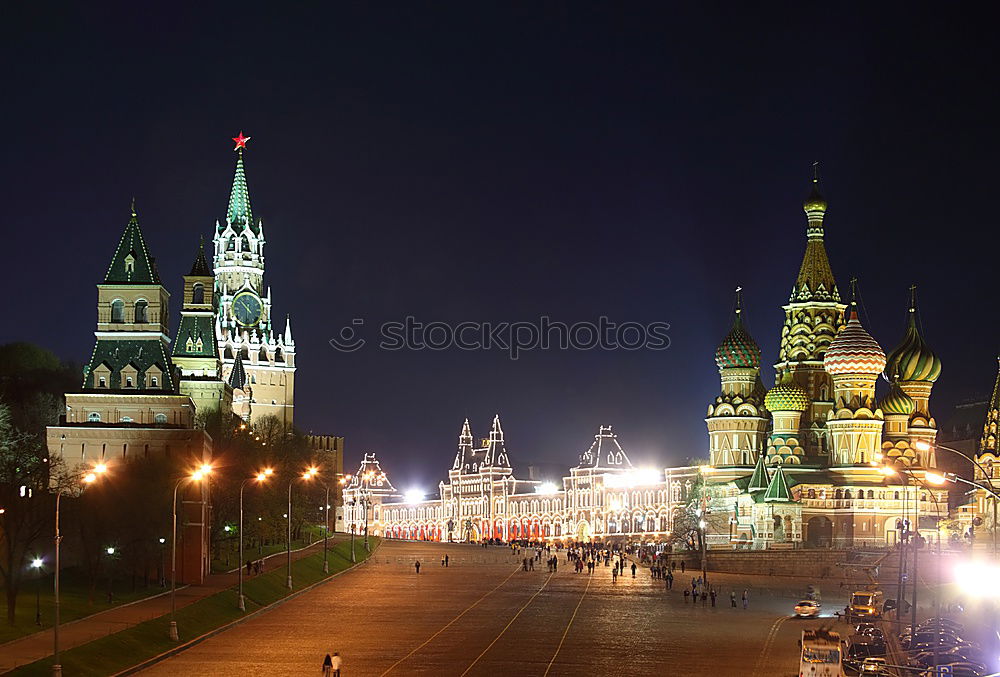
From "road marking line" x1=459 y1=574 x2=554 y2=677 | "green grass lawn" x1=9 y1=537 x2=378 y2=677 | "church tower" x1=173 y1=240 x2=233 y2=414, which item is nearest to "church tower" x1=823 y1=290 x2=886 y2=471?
"road marking line" x1=459 y1=574 x2=554 y2=677

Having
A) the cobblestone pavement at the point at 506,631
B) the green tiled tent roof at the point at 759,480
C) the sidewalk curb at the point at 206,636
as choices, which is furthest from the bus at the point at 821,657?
the green tiled tent roof at the point at 759,480

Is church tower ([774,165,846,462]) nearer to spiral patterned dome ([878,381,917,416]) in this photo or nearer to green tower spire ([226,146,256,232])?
spiral patterned dome ([878,381,917,416])

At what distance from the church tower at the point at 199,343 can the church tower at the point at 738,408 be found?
44.7m

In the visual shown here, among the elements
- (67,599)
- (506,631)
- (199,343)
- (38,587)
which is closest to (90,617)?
(38,587)

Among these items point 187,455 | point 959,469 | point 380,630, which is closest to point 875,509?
point 959,469

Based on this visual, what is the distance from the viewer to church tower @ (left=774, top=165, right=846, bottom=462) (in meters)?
126

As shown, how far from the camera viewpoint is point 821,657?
1624 inches

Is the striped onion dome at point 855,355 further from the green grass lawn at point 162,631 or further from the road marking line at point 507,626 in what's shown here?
the green grass lawn at point 162,631

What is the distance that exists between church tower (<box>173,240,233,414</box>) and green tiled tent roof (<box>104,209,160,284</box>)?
17.4 metres

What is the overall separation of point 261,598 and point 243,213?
100736 millimetres

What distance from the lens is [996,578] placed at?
55.8 metres

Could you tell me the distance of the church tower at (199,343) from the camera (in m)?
94.9

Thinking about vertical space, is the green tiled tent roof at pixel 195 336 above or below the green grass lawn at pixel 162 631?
above

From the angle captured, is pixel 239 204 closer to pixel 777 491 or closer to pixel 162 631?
pixel 777 491
